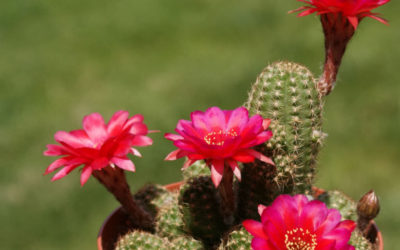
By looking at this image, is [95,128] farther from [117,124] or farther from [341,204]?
[341,204]

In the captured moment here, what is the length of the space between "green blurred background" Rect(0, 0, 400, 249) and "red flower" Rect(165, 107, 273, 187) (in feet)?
4.69

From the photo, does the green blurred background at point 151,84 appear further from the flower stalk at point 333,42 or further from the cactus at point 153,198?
the flower stalk at point 333,42

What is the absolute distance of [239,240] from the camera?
3.73 feet

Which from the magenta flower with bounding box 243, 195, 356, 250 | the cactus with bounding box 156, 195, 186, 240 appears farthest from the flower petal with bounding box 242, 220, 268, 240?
the cactus with bounding box 156, 195, 186, 240

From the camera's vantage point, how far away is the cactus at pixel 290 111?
4.08 feet

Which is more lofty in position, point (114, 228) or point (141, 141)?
point (141, 141)

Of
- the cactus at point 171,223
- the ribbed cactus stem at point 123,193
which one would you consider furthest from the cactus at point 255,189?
the ribbed cactus stem at point 123,193

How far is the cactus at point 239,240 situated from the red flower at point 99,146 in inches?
9.5

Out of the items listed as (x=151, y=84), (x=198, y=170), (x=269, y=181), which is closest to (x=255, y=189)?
(x=269, y=181)

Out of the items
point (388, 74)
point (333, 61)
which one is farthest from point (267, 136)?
point (388, 74)

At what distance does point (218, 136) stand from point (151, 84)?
7.08ft

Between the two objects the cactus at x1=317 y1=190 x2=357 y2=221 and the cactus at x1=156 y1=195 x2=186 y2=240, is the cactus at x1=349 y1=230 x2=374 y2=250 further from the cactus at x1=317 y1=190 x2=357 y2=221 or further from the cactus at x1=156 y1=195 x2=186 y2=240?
the cactus at x1=156 y1=195 x2=186 y2=240

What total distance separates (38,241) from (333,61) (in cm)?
164

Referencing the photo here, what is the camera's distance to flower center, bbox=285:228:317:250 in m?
1.04
